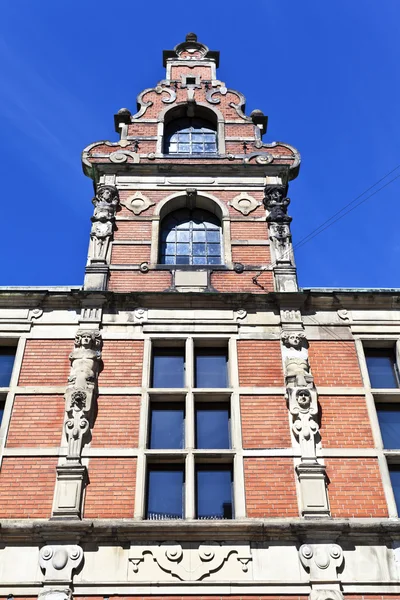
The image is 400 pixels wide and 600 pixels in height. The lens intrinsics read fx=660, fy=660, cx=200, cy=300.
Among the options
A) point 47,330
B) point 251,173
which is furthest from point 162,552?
point 251,173

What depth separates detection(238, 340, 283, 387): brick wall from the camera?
1131cm

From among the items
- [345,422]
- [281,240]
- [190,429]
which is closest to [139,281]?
[281,240]

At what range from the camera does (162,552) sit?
920 centimetres

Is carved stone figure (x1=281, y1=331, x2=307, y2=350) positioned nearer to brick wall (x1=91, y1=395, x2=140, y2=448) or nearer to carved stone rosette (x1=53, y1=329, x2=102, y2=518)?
brick wall (x1=91, y1=395, x2=140, y2=448)

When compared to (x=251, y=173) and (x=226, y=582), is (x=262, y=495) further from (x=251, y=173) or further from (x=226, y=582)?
(x=251, y=173)

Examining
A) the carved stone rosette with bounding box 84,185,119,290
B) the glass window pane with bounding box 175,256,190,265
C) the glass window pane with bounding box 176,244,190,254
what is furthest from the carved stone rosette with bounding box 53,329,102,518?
A: the glass window pane with bounding box 176,244,190,254

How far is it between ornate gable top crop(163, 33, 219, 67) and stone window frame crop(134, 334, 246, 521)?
1042 centimetres

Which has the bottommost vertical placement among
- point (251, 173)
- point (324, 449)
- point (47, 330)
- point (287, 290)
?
point (324, 449)

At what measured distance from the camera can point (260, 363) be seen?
11.6m

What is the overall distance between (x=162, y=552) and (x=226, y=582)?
3.18 ft

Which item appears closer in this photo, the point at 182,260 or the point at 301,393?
the point at 301,393

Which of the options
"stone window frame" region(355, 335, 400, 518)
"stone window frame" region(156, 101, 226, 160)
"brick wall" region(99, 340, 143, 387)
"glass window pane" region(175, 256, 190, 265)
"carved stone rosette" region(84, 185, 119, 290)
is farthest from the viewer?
"stone window frame" region(156, 101, 226, 160)

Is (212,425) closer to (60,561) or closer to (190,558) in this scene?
(190,558)

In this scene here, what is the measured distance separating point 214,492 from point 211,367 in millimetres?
2425
